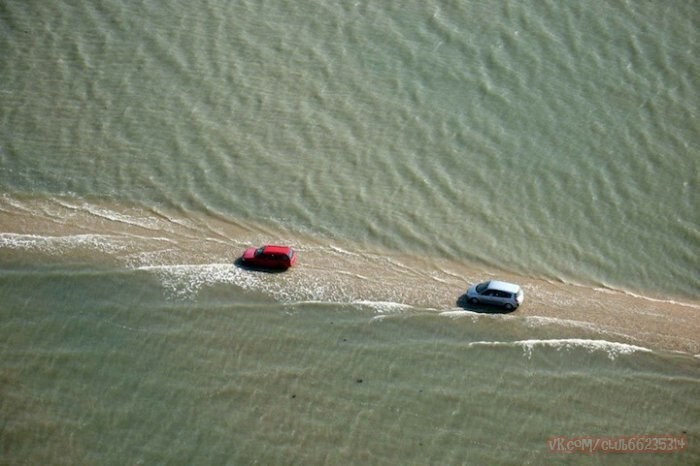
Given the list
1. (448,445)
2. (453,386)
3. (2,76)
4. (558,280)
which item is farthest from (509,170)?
(2,76)

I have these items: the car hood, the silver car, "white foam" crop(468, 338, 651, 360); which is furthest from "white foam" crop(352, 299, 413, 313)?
the car hood

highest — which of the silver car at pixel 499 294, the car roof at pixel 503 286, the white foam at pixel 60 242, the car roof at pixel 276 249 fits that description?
the car roof at pixel 276 249

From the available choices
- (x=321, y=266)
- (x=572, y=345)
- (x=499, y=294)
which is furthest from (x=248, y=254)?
(x=572, y=345)

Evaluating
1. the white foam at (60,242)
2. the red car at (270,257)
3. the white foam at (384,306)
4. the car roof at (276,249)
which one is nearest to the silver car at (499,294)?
the white foam at (384,306)

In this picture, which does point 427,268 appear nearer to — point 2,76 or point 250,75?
point 250,75

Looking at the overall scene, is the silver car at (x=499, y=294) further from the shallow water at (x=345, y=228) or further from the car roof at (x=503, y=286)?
the shallow water at (x=345, y=228)

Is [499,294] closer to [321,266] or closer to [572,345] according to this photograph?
[572,345]
